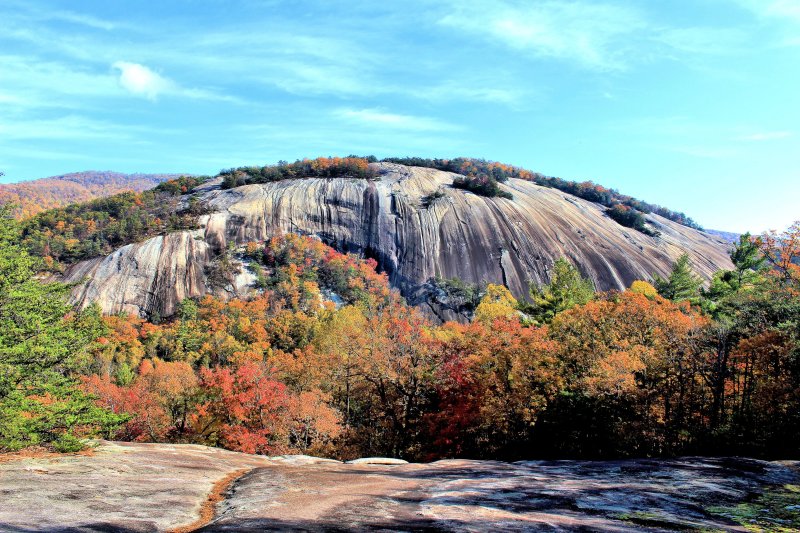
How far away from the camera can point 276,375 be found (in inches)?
1503

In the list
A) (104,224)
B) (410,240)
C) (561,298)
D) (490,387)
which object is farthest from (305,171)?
(490,387)

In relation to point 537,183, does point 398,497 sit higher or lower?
lower

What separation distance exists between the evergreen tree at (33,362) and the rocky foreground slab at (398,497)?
184 cm

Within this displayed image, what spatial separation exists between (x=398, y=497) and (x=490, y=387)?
62.1 feet

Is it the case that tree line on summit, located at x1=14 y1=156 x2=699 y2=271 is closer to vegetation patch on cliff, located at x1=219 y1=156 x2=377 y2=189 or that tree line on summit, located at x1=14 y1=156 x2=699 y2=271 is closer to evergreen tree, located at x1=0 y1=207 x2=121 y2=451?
vegetation patch on cliff, located at x1=219 y1=156 x2=377 y2=189

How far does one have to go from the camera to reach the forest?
55.2 feet

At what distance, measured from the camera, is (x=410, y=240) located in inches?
3647

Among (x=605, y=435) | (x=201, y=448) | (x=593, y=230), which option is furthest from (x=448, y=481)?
(x=593, y=230)

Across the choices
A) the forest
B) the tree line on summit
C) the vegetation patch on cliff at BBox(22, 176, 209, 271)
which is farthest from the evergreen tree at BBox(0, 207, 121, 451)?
the vegetation patch on cliff at BBox(22, 176, 209, 271)

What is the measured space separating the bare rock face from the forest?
128ft

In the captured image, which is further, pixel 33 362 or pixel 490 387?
pixel 490 387

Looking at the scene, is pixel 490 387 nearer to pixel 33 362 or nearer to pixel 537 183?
pixel 33 362

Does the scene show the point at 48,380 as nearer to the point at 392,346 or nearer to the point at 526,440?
the point at 392,346

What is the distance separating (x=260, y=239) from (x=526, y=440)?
7724 centimetres
